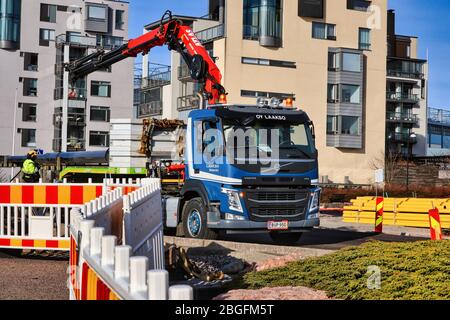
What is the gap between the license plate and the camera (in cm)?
1480

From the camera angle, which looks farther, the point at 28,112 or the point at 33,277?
→ the point at 28,112

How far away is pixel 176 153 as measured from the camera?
1925 centimetres

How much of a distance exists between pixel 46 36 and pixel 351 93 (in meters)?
32.5

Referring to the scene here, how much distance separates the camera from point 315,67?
62.2 meters

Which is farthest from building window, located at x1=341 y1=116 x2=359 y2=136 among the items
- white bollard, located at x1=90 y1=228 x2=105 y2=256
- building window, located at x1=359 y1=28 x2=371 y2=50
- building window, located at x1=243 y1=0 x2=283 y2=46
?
white bollard, located at x1=90 y1=228 x2=105 y2=256

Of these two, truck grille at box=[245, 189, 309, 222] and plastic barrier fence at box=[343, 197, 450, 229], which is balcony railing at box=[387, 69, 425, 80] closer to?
plastic barrier fence at box=[343, 197, 450, 229]

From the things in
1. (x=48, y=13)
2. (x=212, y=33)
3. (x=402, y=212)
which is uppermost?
(x=48, y=13)

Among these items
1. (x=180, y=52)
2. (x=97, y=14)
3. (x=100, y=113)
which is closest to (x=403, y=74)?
(x=100, y=113)

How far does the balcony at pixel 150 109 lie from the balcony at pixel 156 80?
1.66 meters

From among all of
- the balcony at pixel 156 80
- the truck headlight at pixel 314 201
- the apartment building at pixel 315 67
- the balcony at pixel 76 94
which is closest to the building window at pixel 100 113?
the balcony at pixel 76 94

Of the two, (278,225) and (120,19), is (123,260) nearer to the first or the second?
(278,225)

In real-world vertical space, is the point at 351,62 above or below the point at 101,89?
above
